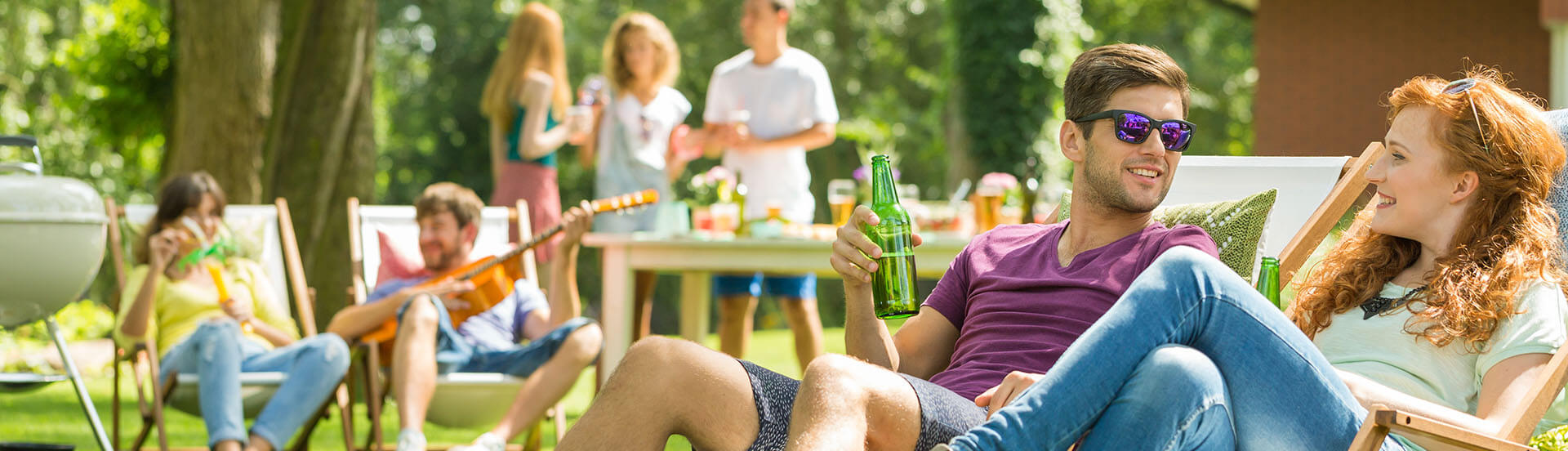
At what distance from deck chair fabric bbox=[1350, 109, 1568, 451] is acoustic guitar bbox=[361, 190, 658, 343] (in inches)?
114

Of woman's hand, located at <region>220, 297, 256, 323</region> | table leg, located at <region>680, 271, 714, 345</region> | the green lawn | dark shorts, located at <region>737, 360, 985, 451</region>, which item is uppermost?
dark shorts, located at <region>737, 360, 985, 451</region>

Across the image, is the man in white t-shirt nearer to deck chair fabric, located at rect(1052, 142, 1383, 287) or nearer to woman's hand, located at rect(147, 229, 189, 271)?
woman's hand, located at rect(147, 229, 189, 271)

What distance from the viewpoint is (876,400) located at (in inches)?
84.4

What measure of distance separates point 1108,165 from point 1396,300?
55 centimetres

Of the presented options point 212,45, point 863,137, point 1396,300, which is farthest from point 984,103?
point 1396,300

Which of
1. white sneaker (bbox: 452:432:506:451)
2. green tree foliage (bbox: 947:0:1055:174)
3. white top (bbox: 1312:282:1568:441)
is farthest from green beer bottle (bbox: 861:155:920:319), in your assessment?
green tree foliage (bbox: 947:0:1055:174)

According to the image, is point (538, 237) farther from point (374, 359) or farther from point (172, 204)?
point (172, 204)

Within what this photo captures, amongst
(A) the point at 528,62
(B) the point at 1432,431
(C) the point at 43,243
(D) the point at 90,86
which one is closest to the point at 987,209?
(A) the point at 528,62

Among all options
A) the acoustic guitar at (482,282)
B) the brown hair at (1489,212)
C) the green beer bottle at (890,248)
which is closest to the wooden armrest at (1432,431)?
the brown hair at (1489,212)

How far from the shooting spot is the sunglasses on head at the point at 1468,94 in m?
2.37

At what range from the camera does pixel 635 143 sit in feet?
19.0

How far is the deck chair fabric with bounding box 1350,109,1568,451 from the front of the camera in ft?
6.24

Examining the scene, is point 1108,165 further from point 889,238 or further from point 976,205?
point 976,205

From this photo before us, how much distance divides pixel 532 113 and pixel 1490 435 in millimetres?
4299
